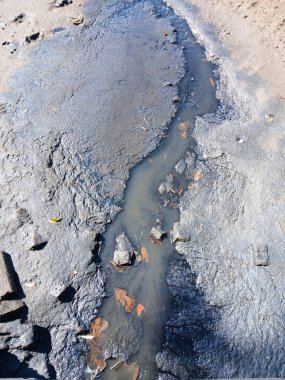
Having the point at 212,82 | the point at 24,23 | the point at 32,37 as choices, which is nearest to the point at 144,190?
the point at 212,82

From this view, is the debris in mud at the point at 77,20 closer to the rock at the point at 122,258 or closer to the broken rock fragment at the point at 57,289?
the rock at the point at 122,258

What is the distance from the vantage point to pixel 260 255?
4.24m

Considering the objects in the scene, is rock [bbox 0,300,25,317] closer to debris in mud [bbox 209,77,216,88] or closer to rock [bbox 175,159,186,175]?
rock [bbox 175,159,186,175]

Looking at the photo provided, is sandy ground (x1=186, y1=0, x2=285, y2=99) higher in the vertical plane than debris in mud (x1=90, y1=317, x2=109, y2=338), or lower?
higher

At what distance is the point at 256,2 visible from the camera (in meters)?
7.79

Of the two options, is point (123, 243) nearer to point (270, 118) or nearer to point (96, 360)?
point (96, 360)

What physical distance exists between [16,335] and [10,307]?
277 mm

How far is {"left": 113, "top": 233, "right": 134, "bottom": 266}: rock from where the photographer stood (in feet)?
13.9

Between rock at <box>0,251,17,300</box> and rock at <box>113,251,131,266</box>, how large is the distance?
1.09 meters

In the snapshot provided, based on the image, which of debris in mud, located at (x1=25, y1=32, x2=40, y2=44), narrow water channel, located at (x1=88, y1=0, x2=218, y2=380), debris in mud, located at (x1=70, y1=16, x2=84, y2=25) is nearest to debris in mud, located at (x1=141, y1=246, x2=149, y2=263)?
narrow water channel, located at (x1=88, y1=0, x2=218, y2=380)

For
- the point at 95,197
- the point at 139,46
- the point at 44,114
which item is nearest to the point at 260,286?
the point at 95,197

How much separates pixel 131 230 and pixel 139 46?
13.2ft

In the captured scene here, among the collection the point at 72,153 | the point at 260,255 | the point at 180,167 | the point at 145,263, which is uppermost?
the point at 72,153

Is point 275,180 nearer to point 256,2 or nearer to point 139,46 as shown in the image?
point 139,46
